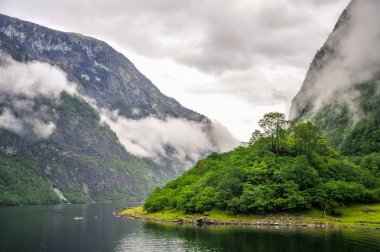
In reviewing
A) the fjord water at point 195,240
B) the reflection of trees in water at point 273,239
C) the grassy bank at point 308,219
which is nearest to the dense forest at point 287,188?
the grassy bank at point 308,219

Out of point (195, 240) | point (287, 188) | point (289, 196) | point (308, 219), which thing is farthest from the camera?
point (287, 188)

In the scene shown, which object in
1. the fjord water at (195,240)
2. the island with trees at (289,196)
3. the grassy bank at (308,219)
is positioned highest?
the island with trees at (289,196)

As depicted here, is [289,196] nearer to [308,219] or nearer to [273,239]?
[308,219]

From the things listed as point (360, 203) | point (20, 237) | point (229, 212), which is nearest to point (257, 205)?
point (229, 212)

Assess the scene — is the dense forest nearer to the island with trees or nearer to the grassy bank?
the island with trees

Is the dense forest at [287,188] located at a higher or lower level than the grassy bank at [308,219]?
higher

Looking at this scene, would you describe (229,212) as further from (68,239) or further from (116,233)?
(68,239)

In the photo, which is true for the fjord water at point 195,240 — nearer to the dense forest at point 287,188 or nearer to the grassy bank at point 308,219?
the grassy bank at point 308,219

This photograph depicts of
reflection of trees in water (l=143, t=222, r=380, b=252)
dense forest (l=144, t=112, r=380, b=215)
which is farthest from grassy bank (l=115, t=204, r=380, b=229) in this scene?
reflection of trees in water (l=143, t=222, r=380, b=252)

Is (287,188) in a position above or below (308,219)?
above

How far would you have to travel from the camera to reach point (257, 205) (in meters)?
169

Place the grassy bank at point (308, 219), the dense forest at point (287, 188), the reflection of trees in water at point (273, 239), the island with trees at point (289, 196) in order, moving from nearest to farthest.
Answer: the reflection of trees in water at point (273, 239) → the grassy bank at point (308, 219) → the island with trees at point (289, 196) → the dense forest at point (287, 188)

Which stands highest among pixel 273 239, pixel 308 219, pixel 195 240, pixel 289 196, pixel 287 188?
pixel 287 188

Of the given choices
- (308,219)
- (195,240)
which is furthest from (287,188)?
(195,240)
